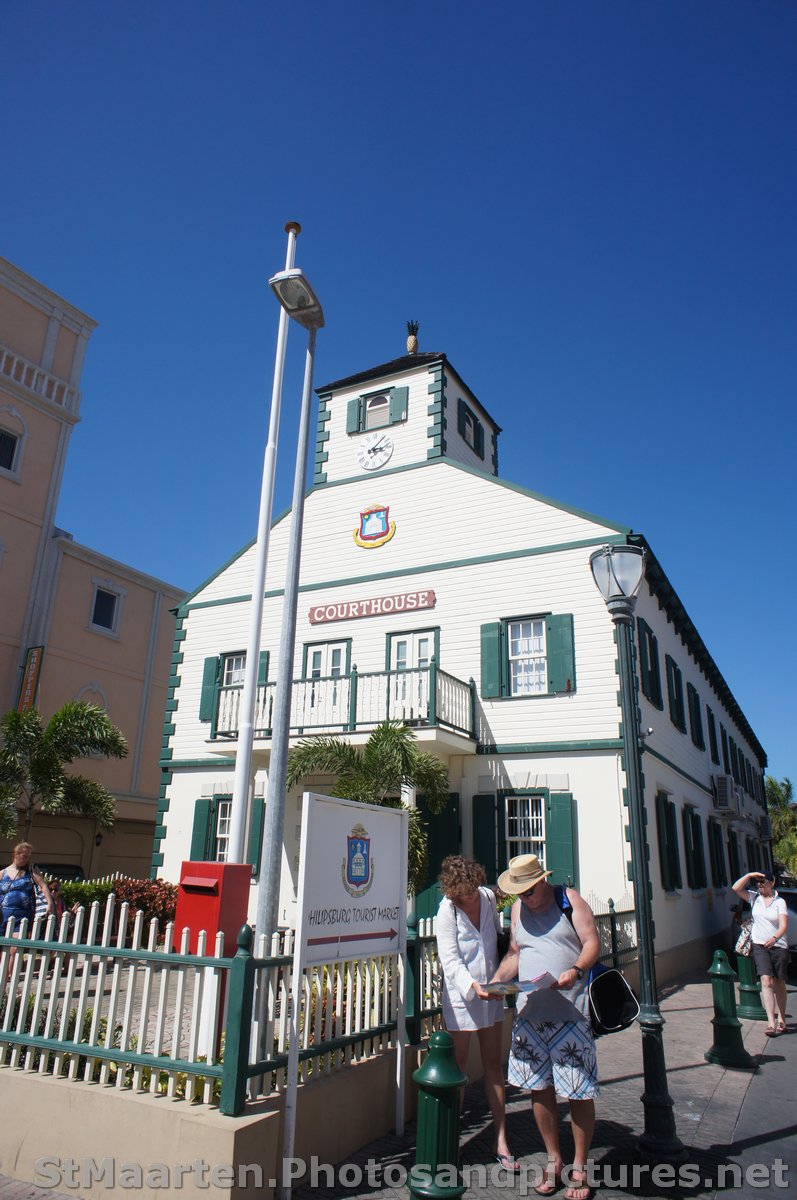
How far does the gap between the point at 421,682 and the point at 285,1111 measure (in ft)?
30.9

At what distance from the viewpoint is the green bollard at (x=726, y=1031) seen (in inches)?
305

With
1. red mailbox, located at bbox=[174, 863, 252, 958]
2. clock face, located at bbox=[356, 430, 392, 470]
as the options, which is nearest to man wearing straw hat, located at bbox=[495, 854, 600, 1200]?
red mailbox, located at bbox=[174, 863, 252, 958]

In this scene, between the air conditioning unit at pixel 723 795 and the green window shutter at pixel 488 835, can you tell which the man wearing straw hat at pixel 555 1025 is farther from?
the air conditioning unit at pixel 723 795

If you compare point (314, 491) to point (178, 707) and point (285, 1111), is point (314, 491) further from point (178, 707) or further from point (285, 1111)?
point (285, 1111)

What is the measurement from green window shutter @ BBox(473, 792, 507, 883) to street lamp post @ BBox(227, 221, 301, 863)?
5.31m

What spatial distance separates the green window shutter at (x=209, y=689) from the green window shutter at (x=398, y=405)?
654 cm

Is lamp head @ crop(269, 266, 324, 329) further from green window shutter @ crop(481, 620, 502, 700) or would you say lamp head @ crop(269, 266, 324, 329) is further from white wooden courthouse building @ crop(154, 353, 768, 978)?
green window shutter @ crop(481, 620, 502, 700)

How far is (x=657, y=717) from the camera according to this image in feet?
50.1

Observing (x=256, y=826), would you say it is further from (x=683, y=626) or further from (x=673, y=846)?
(x=683, y=626)

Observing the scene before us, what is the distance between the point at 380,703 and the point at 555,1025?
9.51 m

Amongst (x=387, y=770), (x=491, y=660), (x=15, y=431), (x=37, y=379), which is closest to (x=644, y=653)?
(x=491, y=660)

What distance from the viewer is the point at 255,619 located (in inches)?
371

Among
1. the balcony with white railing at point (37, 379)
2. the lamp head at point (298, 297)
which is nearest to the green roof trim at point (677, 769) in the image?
the lamp head at point (298, 297)

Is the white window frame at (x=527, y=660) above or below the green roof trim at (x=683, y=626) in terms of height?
below
